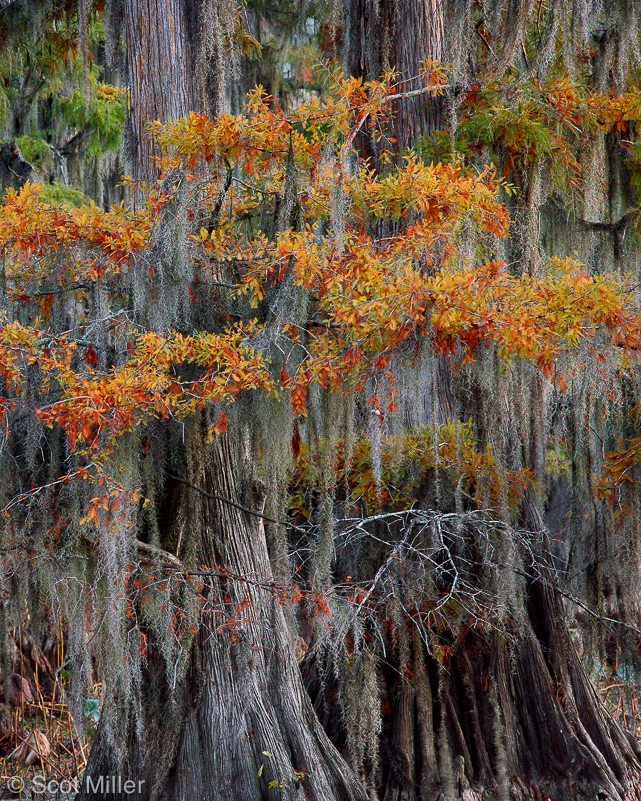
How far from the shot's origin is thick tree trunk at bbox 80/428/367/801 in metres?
4.93

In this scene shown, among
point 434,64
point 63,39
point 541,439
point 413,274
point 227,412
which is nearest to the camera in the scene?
point 413,274

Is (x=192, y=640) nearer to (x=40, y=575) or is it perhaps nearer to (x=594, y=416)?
(x=40, y=575)

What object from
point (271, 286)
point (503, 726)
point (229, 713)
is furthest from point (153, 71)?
point (503, 726)

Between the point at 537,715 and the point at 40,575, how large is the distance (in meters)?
4.12

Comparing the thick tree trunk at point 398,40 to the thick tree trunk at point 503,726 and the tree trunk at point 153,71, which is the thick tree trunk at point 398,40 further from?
the thick tree trunk at point 503,726

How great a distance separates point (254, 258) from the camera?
445 cm

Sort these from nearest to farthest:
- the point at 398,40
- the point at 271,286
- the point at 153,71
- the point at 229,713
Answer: the point at 271,286 < the point at 229,713 < the point at 153,71 < the point at 398,40

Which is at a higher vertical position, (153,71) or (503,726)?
(153,71)

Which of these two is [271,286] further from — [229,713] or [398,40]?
[398,40]

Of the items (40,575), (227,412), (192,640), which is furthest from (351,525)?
(40,575)

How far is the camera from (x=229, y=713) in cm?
502

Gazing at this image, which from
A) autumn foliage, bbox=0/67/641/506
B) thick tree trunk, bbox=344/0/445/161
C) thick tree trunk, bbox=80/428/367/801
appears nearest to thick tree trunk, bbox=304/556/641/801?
thick tree trunk, bbox=80/428/367/801

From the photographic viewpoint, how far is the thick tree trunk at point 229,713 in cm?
493

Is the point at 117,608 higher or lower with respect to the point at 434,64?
lower
